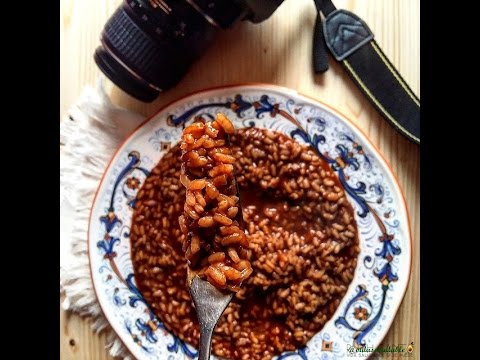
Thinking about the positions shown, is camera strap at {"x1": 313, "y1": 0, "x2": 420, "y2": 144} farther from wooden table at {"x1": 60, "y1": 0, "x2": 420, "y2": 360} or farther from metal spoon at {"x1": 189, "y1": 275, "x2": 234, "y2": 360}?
metal spoon at {"x1": 189, "y1": 275, "x2": 234, "y2": 360}

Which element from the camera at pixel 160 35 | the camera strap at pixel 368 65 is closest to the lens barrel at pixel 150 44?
the camera at pixel 160 35

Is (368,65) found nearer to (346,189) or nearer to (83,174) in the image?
(346,189)

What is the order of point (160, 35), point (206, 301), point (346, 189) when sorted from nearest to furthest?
point (206, 301) < point (160, 35) < point (346, 189)

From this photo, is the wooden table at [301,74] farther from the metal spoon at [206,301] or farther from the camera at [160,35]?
the metal spoon at [206,301]

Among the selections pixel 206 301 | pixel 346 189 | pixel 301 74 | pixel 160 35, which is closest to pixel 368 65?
pixel 301 74

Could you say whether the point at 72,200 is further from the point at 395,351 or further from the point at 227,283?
the point at 395,351

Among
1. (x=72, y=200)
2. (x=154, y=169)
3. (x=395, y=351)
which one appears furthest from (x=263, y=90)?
(x=395, y=351)
